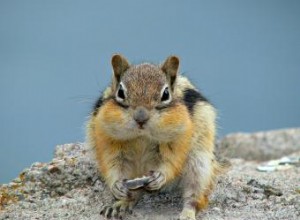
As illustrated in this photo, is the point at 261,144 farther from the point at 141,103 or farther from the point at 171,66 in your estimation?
the point at 141,103

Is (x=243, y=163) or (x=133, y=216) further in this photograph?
(x=243, y=163)

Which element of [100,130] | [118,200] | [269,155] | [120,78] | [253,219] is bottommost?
[253,219]

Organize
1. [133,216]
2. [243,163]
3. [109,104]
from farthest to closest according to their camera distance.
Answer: [243,163], [133,216], [109,104]

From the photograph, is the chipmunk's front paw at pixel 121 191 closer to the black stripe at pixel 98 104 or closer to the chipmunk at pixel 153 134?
the chipmunk at pixel 153 134

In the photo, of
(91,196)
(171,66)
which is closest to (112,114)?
(171,66)

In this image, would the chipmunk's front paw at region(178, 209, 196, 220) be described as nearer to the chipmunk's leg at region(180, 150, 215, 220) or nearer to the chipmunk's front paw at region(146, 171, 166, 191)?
the chipmunk's leg at region(180, 150, 215, 220)

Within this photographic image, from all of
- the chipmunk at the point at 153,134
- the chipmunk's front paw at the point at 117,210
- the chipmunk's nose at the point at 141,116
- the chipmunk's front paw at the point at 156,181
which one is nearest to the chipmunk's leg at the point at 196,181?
the chipmunk at the point at 153,134

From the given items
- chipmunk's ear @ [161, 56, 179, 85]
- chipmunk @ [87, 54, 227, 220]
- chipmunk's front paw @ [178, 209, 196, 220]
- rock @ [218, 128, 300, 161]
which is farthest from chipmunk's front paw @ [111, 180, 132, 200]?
rock @ [218, 128, 300, 161]

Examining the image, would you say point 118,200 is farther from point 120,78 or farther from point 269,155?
point 269,155

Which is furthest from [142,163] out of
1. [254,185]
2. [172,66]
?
[254,185]
